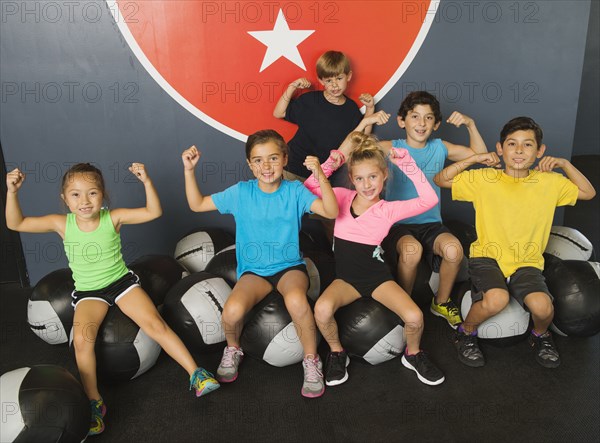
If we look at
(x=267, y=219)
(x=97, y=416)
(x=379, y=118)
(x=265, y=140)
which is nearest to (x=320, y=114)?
(x=379, y=118)

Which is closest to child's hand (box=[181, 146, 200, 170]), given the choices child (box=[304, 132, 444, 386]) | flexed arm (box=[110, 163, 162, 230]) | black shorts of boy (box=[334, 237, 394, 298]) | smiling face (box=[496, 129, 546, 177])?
flexed arm (box=[110, 163, 162, 230])

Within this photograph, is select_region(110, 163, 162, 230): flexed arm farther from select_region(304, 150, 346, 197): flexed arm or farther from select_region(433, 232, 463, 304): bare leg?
select_region(433, 232, 463, 304): bare leg

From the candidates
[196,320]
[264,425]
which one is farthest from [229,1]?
[264,425]

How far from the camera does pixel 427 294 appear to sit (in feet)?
9.46

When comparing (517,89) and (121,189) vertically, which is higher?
(517,89)

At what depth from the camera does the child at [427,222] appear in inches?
106

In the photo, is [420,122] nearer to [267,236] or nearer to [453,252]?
[453,252]

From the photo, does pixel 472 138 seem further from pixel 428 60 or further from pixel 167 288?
pixel 167 288

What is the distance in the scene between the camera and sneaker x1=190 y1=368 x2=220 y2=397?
2.27 meters

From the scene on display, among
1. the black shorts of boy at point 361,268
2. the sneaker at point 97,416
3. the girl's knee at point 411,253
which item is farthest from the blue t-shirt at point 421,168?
the sneaker at point 97,416

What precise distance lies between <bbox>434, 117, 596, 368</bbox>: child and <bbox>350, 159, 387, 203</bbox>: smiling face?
0.46 meters

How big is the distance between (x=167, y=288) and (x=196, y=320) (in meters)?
0.35

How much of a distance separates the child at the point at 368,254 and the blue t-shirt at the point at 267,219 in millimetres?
190

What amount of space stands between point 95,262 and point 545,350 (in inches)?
84.9
